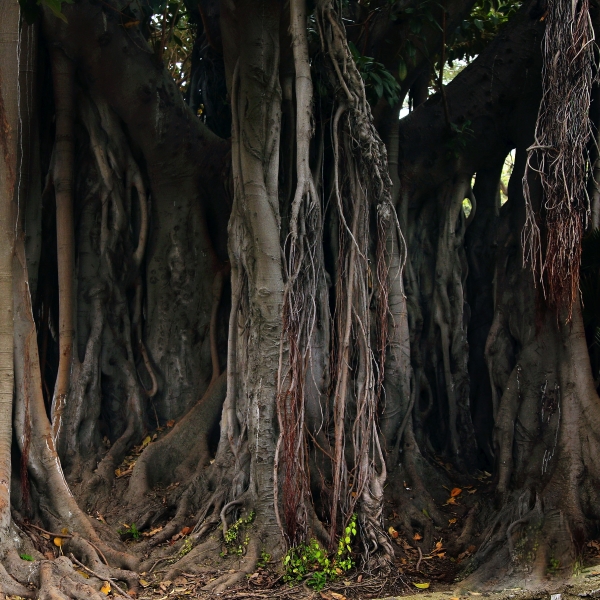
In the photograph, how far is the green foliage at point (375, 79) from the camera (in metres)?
5.26

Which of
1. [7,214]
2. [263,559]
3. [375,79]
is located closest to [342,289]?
[375,79]

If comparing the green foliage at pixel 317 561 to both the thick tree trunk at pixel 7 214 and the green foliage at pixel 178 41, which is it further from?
the green foliage at pixel 178 41

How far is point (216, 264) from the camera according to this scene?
20.0 feet

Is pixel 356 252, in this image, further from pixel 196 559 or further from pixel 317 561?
pixel 196 559

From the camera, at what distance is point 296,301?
4484 mm

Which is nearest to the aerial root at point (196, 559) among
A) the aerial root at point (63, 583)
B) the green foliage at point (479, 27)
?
the aerial root at point (63, 583)

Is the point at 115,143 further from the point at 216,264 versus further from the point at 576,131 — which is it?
the point at 576,131

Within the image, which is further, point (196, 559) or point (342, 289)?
point (342, 289)

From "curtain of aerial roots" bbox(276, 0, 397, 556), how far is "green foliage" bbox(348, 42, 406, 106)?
0.43 metres

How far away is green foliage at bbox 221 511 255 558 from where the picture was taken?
176 inches

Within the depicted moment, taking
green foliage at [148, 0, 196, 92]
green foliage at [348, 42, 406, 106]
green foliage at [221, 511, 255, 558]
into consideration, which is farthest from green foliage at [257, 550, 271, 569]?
green foliage at [148, 0, 196, 92]

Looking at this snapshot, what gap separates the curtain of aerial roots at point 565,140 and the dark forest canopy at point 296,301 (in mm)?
17

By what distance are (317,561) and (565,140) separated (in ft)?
8.99

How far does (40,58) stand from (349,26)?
7.55 feet
